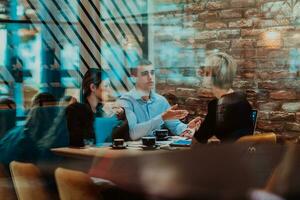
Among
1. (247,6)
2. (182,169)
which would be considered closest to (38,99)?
(182,169)

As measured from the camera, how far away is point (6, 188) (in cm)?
136

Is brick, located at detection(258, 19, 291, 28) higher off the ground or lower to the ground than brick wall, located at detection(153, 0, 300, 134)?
higher

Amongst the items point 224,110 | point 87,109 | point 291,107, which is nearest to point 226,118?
point 224,110

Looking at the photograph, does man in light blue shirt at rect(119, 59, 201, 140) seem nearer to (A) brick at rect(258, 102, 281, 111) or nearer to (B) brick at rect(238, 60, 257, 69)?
(B) brick at rect(238, 60, 257, 69)

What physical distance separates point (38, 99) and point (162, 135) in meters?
0.65

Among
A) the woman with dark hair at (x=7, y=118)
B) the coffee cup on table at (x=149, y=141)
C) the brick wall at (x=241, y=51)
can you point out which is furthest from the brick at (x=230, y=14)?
the woman with dark hair at (x=7, y=118)

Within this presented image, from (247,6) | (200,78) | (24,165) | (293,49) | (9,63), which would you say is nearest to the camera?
(24,165)

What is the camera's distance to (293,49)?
9.30 ft

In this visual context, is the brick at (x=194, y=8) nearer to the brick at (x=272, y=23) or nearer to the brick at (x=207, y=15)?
the brick at (x=207, y=15)

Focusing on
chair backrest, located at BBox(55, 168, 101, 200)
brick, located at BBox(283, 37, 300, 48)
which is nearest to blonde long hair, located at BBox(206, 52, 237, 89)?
brick, located at BBox(283, 37, 300, 48)

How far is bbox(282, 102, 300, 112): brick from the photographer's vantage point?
266 centimetres

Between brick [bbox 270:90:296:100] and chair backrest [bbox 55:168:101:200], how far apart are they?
1.69 metres

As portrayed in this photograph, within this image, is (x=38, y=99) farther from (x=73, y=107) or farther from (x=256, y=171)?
(x=256, y=171)

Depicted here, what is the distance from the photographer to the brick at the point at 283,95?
253 centimetres
